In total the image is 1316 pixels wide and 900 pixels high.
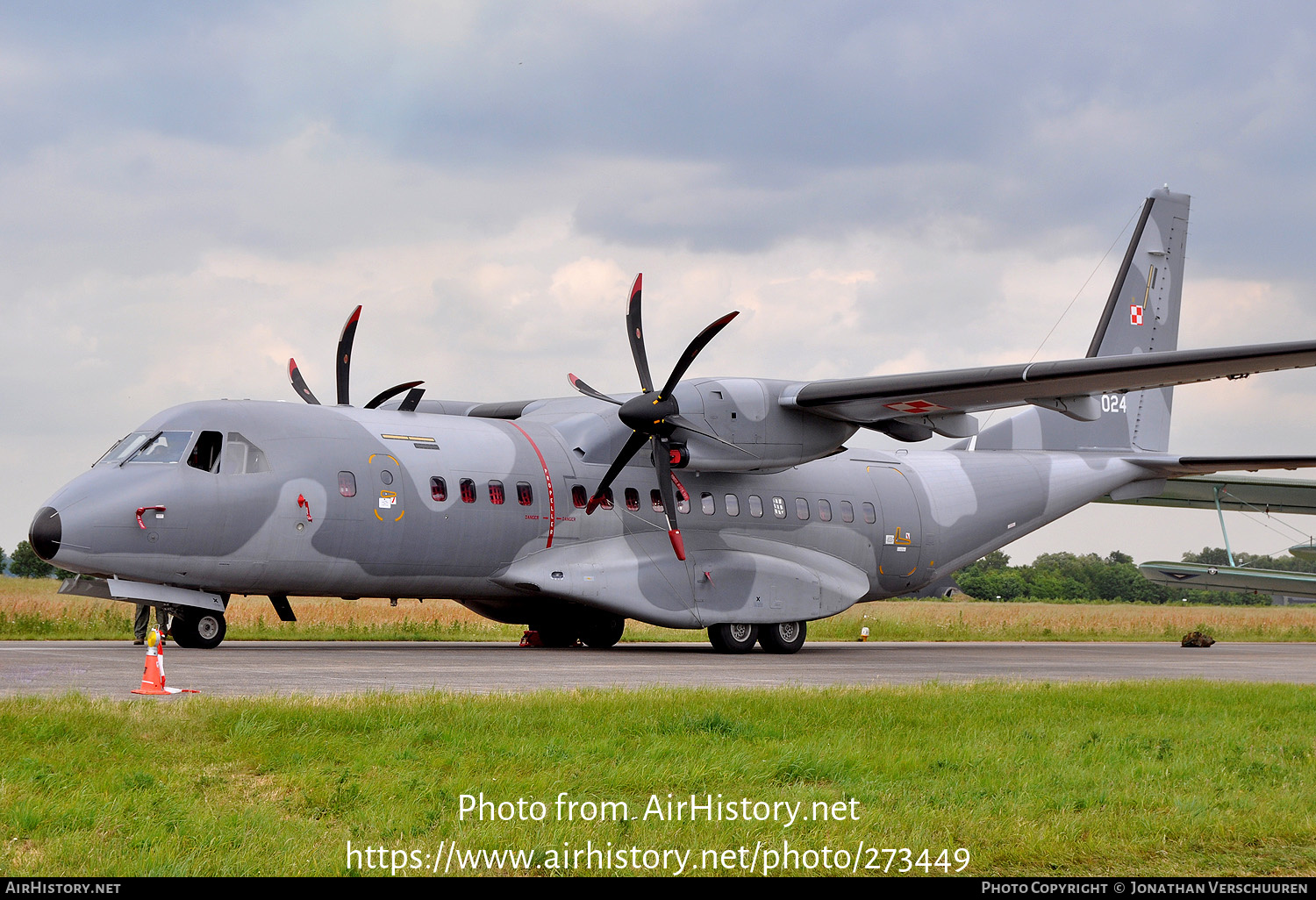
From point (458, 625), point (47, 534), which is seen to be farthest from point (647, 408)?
point (458, 625)

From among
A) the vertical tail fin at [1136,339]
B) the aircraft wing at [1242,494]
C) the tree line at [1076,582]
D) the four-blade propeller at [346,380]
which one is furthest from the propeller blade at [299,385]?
the tree line at [1076,582]

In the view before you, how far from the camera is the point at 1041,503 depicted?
2755 centimetres

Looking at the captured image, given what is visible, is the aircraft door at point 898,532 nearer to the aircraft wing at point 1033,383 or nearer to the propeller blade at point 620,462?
the aircraft wing at point 1033,383

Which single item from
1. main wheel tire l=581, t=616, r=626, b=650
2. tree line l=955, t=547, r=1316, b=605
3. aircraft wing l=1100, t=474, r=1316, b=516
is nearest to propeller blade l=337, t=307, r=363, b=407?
main wheel tire l=581, t=616, r=626, b=650

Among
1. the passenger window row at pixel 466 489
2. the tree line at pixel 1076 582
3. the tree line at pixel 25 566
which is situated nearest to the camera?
the passenger window row at pixel 466 489

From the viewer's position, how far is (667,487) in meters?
20.7

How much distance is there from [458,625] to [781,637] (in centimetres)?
947

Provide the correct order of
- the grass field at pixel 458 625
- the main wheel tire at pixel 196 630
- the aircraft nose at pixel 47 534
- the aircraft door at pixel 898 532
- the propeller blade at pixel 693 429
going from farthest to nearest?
the aircraft door at pixel 898 532 → the grass field at pixel 458 625 → the propeller blade at pixel 693 429 → the main wheel tire at pixel 196 630 → the aircraft nose at pixel 47 534

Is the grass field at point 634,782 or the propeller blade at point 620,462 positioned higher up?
the propeller blade at point 620,462

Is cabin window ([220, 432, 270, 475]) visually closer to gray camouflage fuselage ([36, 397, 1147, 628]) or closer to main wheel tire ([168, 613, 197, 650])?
gray camouflage fuselage ([36, 397, 1147, 628])

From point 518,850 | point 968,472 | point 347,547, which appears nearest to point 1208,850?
point 518,850

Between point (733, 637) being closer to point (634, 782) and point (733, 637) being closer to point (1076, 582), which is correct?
point (634, 782)

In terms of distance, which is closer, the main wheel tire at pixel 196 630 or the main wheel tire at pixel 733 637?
the main wheel tire at pixel 196 630

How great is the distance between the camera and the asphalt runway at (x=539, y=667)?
507 inches
